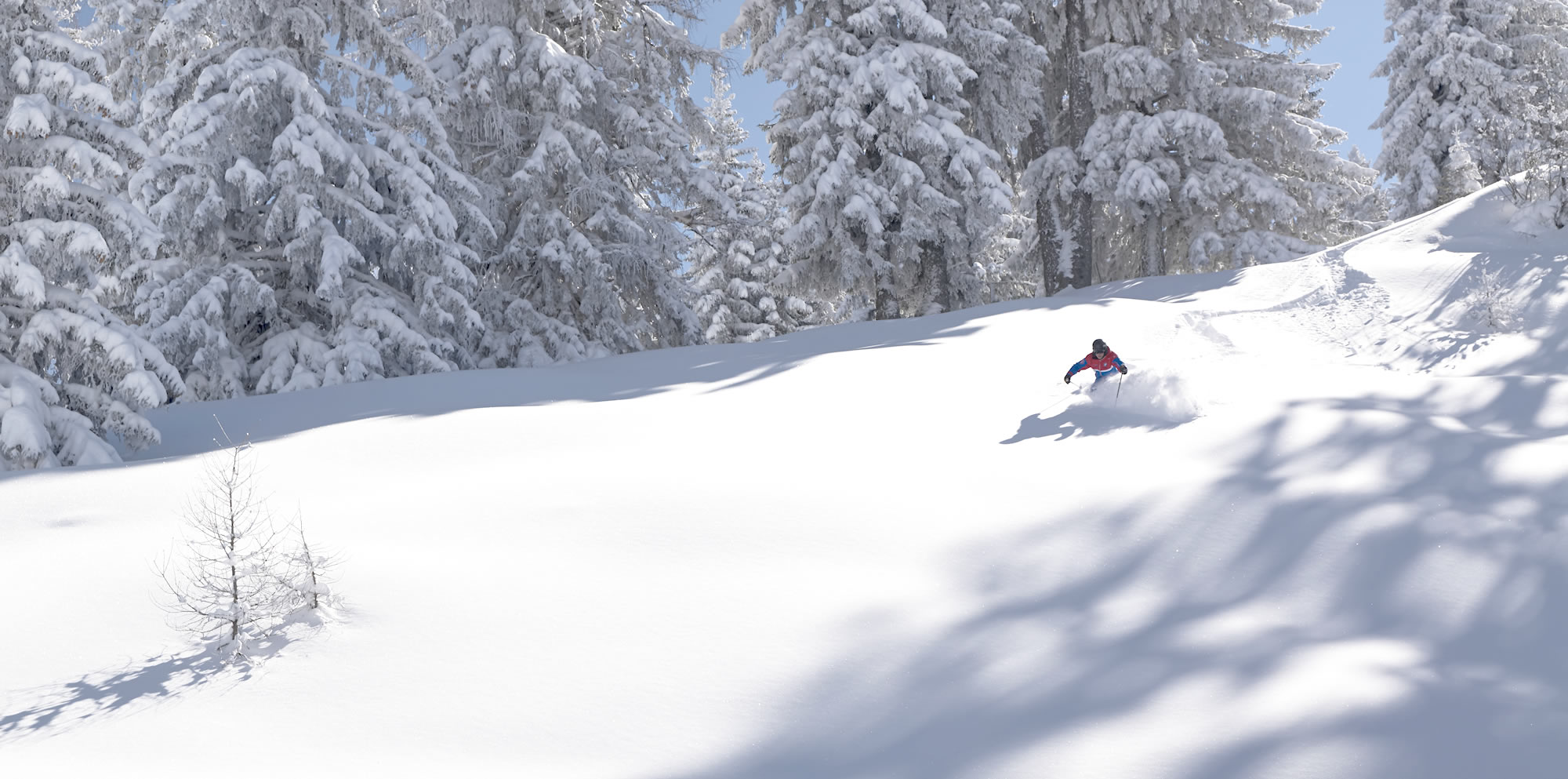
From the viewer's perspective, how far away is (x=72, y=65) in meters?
7.95

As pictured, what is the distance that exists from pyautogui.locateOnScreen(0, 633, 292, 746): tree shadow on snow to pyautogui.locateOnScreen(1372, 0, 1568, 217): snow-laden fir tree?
26.1m

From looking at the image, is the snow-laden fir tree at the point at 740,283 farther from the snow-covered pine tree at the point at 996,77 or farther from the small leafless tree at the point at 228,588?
the small leafless tree at the point at 228,588

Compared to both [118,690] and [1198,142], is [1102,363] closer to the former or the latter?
[118,690]

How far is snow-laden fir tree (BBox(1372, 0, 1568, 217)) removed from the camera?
22.9m

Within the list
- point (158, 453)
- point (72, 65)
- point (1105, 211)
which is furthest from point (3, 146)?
point (1105, 211)

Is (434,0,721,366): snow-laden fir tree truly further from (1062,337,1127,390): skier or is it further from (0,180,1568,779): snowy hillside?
(1062,337,1127,390): skier

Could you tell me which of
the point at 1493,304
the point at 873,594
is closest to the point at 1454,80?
the point at 1493,304

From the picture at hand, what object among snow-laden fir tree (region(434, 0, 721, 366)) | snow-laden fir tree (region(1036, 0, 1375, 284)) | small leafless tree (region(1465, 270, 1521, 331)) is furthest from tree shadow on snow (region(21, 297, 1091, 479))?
snow-laden fir tree (region(1036, 0, 1375, 284))

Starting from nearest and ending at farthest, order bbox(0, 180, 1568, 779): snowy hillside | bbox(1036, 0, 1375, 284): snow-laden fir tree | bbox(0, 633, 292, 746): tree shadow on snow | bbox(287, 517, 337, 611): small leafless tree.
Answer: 1. bbox(0, 180, 1568, 779): snowy hillside
2. bbox(0, 633, 292, 746): tree shadow on snow
3. bbox(287, 517, 337, 611): small leafless tree
4. bbox(1036, 0, 1375, 284): snow-laden fir tree

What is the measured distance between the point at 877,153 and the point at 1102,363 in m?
10.6

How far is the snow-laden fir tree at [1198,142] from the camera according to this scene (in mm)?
18047

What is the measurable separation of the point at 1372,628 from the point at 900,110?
13.3 m

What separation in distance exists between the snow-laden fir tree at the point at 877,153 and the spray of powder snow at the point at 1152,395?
902cm

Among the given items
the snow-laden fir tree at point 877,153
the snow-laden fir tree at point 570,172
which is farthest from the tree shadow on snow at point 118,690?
the snow-laden fir tree at point 877,153
